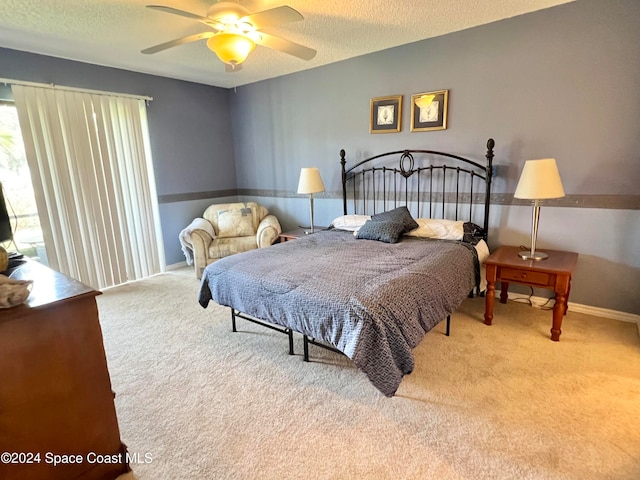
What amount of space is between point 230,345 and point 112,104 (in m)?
3.17

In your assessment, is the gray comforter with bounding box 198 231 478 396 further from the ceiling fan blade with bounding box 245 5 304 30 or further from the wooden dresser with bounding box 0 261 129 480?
the ceiling fan blade with bounding box 245 5 304 30

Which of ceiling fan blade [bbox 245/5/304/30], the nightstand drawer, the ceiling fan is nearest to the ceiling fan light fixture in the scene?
the ceiling fan

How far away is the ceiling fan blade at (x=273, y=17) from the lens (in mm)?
1969

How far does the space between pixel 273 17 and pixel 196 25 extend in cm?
112

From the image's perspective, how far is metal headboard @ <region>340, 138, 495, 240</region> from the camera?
3.29 m

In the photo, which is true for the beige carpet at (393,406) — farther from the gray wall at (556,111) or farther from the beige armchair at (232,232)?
the beige armchair at (232,232)

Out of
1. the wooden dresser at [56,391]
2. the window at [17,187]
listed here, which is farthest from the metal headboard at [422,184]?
the window at [17,187]

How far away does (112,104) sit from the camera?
3887 mm

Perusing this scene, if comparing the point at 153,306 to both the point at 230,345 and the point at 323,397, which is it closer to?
the point at 230,345

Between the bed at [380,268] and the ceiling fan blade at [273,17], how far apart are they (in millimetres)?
1587

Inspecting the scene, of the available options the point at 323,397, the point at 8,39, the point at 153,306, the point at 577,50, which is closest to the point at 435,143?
the point at 577,50

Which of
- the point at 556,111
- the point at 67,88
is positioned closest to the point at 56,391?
the point at 67,88

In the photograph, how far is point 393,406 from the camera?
191cm

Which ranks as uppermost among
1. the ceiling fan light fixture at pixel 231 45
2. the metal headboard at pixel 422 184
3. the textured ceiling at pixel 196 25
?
the textured ceiling at pixel 196 25
